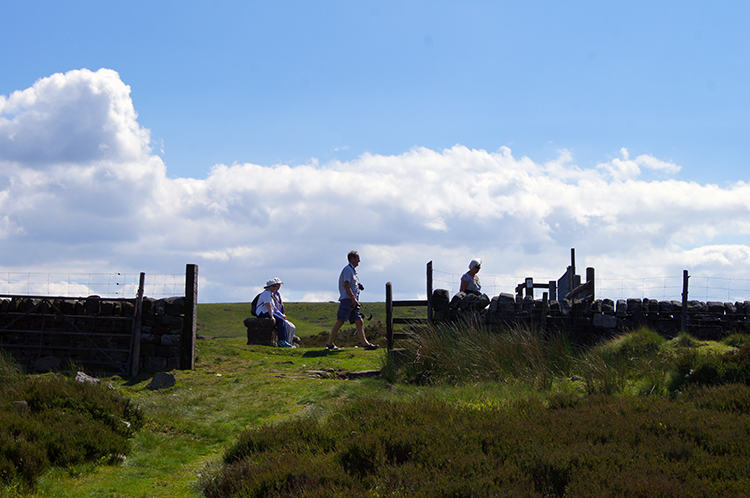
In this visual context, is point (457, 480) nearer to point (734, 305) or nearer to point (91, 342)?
point (91, 342)

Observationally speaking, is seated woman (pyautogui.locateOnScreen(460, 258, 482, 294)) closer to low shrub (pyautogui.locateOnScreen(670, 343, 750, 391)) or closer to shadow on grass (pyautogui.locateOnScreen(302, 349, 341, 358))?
shadow on grass (pyautogui.locateOnScreen(302, 349, 341, 358))

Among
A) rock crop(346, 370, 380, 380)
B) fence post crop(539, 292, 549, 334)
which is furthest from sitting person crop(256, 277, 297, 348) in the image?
fence post crop(539, 292, 549, 334)

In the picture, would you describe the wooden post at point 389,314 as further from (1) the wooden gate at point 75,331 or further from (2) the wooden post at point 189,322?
(1) the wooden gate at point 75,331

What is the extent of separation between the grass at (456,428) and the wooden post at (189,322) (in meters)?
0.46

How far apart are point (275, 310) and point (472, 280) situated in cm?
644

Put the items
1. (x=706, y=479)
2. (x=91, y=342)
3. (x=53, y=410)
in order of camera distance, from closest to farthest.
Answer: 1. (x=706, y=479)
2. (x=53, y=410)
3. (x=91, y=342)

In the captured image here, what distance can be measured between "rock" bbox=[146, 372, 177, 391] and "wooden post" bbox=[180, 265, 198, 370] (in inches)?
56.2

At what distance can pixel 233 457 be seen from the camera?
233 inches

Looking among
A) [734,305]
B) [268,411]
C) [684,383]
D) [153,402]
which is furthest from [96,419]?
[734,305]

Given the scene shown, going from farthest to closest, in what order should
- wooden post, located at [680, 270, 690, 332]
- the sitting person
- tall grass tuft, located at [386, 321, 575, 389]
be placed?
the sitting person < wooden post, located at [680, 270, 690, 332] < tall grass tuft, located at [386, 321, 575, 389]

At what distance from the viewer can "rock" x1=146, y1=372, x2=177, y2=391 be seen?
9906 mm

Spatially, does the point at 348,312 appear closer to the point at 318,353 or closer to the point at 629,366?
the point at 318,353

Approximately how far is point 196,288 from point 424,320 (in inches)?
187

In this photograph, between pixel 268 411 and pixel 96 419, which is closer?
pixel 96 419
